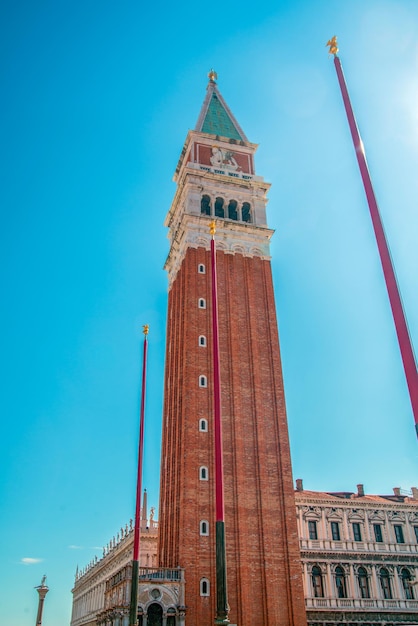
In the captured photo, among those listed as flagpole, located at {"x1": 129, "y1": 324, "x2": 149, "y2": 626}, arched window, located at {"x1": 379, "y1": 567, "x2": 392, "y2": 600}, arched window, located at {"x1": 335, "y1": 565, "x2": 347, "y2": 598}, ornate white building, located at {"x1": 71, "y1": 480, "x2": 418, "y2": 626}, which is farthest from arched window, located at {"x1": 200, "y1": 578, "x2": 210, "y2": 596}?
arched window, located at {"x1": 379, "y1": 567, "x2": 392, "y2": 600}

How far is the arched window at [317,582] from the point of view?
152ft

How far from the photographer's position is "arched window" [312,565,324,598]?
46406 mm

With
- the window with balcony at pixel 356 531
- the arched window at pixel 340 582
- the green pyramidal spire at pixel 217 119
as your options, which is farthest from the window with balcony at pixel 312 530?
the green pyramidal spire at pixel 217 119

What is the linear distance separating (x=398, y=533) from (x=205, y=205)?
3465cm

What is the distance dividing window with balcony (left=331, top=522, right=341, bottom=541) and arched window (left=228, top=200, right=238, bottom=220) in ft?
95.3

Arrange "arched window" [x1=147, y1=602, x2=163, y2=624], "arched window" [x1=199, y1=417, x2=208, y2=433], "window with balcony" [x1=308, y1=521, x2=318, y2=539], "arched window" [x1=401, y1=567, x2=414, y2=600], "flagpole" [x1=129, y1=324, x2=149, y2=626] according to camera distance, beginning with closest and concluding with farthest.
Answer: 1. "flagpole" [x1=129, y1=324, x2=149, y2=626]
2. "arched window" [x1=147, y1=602, x2=163, y2=624]
3. "arched window" [x1=199, y1=417, x2=208, y2=433]
4. "arched window" [x1=401, y1=567, x2=414, y2=600]
5. "window with balcony" [x1=308, y1=521, x2=318, y2=539]

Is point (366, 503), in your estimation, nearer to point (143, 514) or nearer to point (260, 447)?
point (260, 447)

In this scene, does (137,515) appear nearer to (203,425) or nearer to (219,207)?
(203,425)

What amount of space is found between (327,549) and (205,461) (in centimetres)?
1766

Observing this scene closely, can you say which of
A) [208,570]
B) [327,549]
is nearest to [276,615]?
[208,570]

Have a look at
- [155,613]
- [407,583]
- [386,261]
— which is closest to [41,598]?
[155,613]

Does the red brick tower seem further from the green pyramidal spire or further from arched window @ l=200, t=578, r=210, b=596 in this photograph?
the green pyramidal spire

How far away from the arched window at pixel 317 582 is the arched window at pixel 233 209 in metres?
31.5

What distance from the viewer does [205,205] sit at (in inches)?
2024
